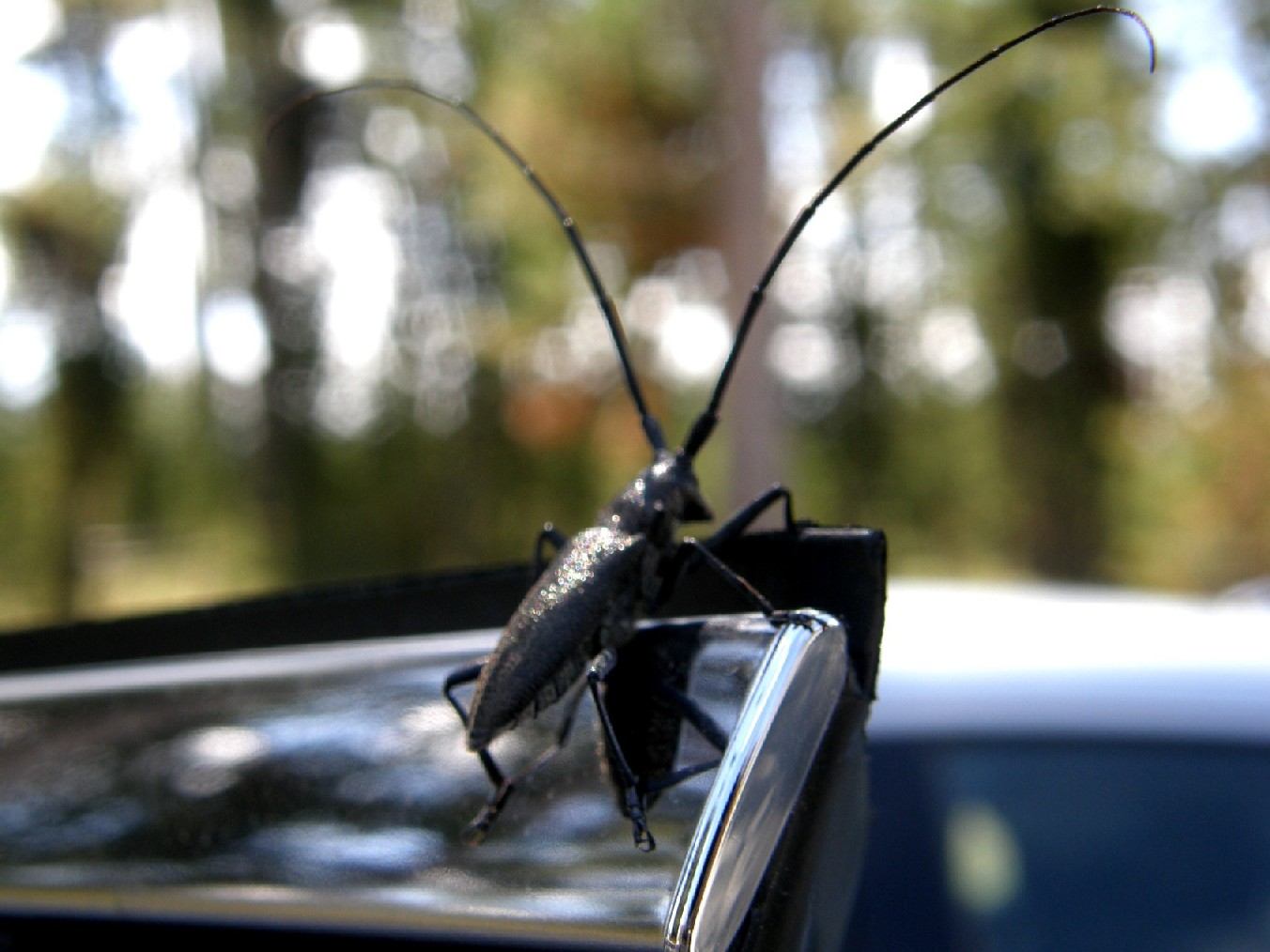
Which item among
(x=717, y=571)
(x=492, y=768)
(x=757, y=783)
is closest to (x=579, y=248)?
(x=717, y=571)

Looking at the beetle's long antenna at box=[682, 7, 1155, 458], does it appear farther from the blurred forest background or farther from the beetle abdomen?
the blurred forest background

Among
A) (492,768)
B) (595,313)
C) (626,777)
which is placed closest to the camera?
(626,777)

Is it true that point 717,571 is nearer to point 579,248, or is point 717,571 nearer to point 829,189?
point 829,189

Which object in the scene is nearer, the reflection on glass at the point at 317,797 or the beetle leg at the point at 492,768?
the reflection on glass at the point at 317,797

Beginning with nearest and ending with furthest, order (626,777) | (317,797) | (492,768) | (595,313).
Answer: (626,777), (492,768), (317,797), (595,313)

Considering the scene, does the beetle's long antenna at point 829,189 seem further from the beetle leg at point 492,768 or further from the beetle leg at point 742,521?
the beetle leg at point 492,768

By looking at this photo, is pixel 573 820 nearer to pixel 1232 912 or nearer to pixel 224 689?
pixel 224 689

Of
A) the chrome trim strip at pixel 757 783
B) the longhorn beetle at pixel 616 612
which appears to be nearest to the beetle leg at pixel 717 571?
the longhorn beetle at pixel 616 612

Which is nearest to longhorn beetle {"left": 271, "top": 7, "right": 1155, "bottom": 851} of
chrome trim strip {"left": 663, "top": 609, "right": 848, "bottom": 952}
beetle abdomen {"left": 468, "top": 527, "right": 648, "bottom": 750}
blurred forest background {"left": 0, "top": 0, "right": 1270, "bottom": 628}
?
beetle abdomen {"left": 468, "top": 527, "right": 648, "bottom": 750}
